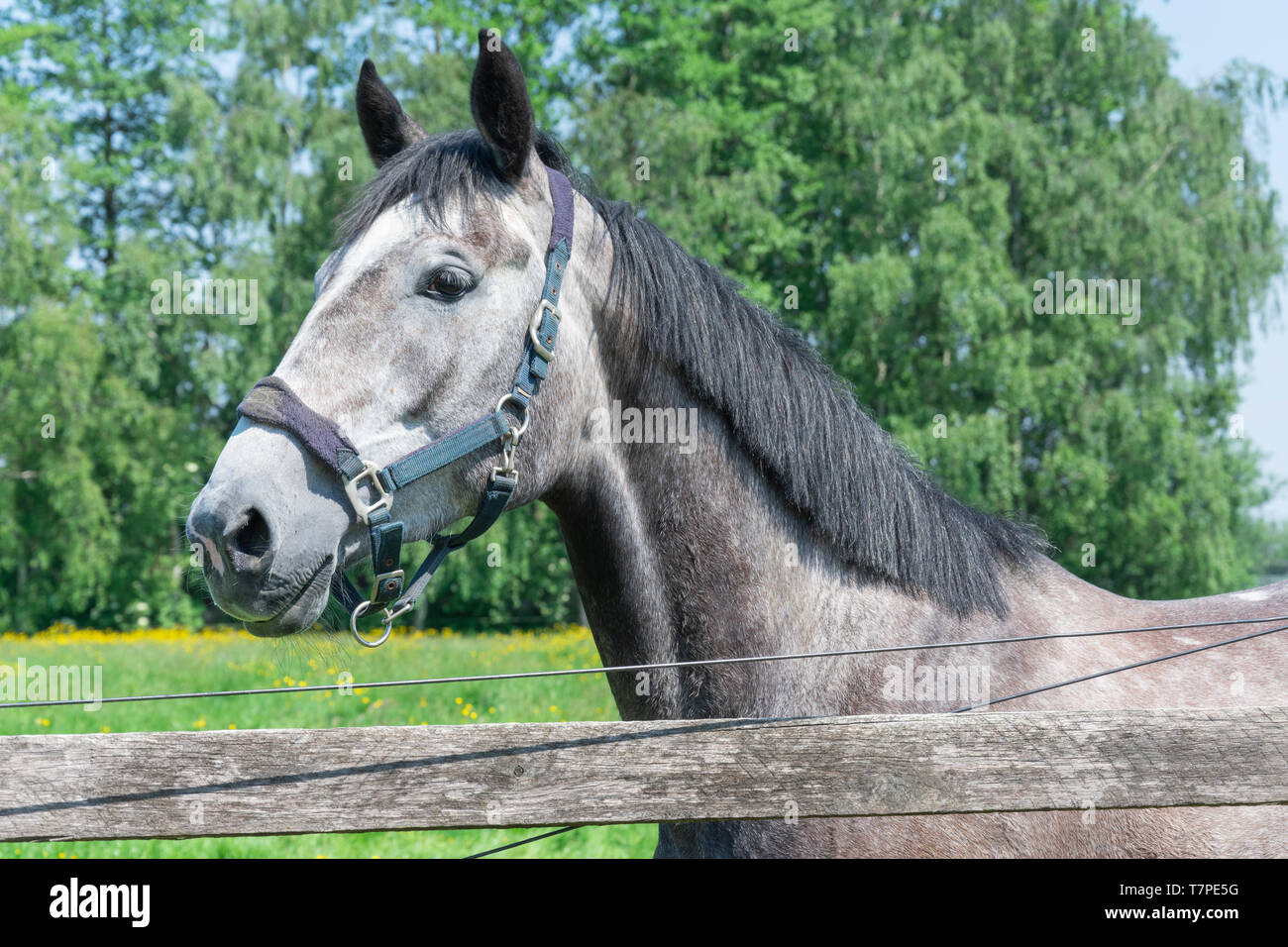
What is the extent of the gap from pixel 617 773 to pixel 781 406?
45.2 inches

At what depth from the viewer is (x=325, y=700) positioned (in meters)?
9.80

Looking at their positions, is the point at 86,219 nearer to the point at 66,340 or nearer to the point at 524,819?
the point at 66,340

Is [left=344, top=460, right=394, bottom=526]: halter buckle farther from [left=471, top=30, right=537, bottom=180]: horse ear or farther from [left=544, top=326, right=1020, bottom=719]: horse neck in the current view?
[left=471, top=30, right=537, bottom=180]: horse ear

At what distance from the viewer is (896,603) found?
2969 millimetres

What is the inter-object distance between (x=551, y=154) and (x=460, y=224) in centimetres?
53

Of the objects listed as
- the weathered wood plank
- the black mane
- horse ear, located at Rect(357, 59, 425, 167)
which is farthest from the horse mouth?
horse ear, located at Rect(357, 59, 425, 167)

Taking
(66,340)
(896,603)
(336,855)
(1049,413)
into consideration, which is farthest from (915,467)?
(66,340)

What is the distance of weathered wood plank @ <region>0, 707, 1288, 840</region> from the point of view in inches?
92.7

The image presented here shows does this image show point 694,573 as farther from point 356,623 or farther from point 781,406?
point 356,623

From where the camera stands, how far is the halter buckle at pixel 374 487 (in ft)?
7.90

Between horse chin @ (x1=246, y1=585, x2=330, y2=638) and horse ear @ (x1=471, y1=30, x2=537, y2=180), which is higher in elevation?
horse ear @ (x1=471, y1=30, x2=537, y2=180)

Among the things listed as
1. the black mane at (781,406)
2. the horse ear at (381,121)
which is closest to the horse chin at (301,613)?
the black mane at (781,406)
